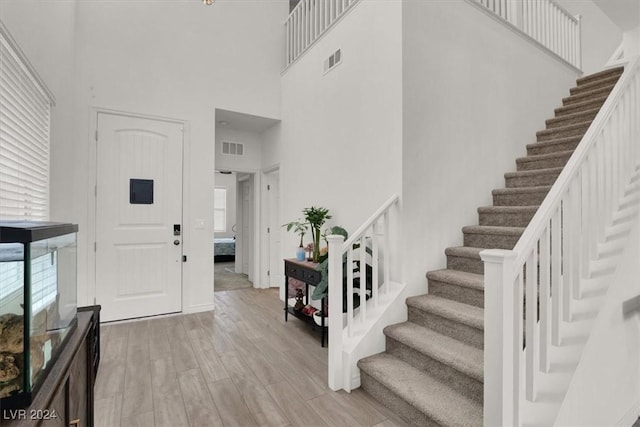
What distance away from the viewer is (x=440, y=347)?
6.98 ft

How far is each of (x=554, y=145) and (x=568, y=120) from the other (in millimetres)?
651

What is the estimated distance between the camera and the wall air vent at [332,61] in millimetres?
3574

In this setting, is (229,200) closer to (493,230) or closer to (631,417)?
(493,230)

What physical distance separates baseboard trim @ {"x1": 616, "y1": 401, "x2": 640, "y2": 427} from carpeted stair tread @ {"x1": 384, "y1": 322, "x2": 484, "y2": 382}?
999mm

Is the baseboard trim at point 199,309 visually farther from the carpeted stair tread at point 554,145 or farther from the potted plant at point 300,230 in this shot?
the carpeted stair tread at point 554,145

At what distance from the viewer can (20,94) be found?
2.18m

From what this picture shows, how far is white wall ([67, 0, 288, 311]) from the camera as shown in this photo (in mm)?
3527

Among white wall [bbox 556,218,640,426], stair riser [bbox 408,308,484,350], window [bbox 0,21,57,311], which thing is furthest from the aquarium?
stair riser [bbox 408,308,484,350]

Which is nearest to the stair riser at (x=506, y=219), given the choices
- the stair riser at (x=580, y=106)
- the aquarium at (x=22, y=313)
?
the stair riser at (x=580, y=106)

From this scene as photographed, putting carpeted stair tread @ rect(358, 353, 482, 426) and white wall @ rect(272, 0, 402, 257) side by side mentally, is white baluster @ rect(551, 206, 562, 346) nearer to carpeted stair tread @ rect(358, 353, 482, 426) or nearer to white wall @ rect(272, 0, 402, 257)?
carpeted stair tread @ rect(358, 353, 482, 426)

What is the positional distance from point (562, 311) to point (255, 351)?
2352mm

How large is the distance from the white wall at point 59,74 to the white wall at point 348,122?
8.11 ft

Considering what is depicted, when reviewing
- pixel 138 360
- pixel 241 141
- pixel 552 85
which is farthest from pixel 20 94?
pixel 552 85

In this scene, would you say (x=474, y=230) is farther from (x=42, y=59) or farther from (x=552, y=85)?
(x=42, y=59)
